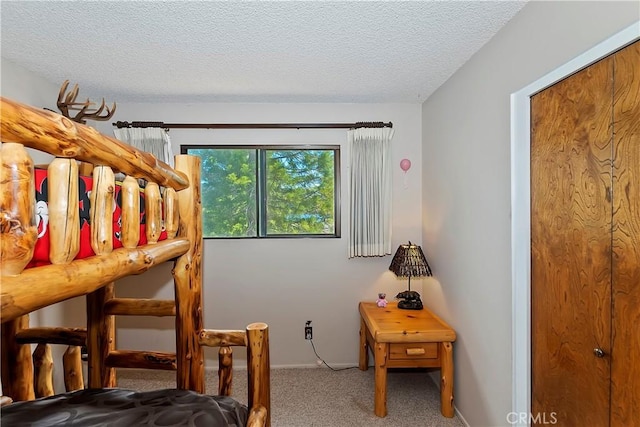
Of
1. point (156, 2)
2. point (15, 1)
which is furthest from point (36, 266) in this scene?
point (15, 1)

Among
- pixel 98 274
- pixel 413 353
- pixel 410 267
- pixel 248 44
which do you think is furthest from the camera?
pixel 410 267

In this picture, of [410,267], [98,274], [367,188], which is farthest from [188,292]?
[367,188]

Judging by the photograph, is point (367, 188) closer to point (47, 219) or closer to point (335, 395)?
point (335, 395)

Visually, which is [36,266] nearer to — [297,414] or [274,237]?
[297,414]

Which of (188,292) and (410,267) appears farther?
(410,267)

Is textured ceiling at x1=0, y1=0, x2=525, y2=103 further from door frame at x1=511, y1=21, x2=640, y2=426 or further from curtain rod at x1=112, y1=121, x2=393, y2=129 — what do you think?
door frame at x1=511, y1=21, x2=640, y2=426

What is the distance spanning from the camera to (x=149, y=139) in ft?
9.87

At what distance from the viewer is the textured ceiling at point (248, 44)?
1.65 m

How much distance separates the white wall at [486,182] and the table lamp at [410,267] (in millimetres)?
132

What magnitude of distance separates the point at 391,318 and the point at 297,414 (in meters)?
0.98

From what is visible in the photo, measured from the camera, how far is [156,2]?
1.58m

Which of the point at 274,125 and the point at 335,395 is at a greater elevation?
the point at 274,125

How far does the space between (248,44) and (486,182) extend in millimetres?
1644

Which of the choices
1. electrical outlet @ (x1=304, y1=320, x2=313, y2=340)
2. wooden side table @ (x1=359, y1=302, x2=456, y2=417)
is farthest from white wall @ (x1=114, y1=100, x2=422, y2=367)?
wooden side table @ (x1=359, y1=302, x2=456, y2=417)
